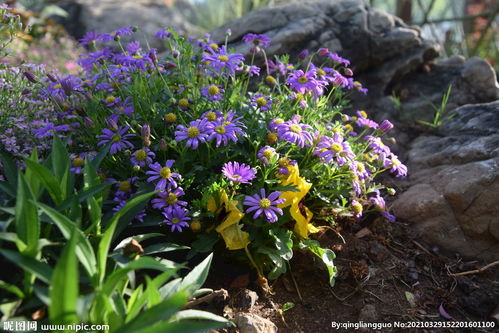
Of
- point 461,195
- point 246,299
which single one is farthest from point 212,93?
point 461,195

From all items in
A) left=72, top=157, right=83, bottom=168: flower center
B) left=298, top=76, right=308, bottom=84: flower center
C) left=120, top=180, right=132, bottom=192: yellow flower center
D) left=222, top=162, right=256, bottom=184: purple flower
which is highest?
left=298, top=76, right=308, bottom=84: flower center

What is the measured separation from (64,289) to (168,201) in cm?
75

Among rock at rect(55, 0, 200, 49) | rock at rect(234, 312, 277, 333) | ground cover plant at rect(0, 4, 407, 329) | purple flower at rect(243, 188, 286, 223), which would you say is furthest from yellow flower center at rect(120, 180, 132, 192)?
rock at rect(55, 0, 200, 49)

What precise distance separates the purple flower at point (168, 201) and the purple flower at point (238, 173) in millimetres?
220

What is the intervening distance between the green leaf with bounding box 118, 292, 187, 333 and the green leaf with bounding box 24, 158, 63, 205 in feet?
2.12

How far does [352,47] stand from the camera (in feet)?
12.3

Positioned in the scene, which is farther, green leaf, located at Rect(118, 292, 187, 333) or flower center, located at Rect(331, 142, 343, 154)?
flower center, located at Rect(331, 142, 343, 154)

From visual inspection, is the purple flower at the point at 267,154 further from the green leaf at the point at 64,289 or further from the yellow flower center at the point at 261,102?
the green leaf at the point at 64,289

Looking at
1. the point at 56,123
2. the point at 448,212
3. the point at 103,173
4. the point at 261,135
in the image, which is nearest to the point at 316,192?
the point at 261,135

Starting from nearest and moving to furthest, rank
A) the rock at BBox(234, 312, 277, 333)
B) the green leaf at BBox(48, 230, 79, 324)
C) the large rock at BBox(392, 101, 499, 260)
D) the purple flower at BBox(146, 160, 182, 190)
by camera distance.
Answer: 1. the green leaf at BBox(48, 230, 79, 324)
2. the rock at BBox(234, 312, 277, 333)
3. the purple flower at BBox(146, 160, 182, 190)
4. the large rock at BBox(392, 101, 499, 260)

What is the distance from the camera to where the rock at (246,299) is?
6.57ft

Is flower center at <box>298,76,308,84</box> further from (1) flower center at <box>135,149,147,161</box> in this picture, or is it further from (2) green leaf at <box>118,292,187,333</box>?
(2) green leaf at <box>118,292,187,333</box>

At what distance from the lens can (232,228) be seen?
6.63ft

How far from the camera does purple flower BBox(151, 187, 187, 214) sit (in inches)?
76.0
